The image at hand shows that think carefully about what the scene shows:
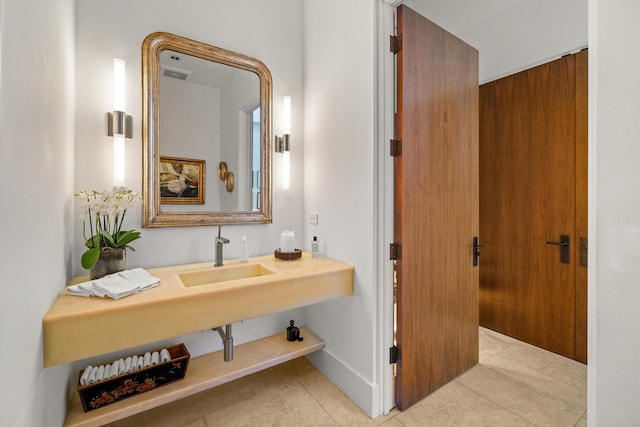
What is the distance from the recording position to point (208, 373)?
1.71 m

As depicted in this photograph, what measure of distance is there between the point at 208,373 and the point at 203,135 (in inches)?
58.4

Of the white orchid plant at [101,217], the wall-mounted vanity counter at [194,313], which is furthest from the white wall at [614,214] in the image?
the white orchid plant at [101,217]

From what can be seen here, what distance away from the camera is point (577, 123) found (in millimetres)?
2193

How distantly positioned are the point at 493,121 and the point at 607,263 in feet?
7.37

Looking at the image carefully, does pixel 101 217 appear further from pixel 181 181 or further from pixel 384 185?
pixel 384 185

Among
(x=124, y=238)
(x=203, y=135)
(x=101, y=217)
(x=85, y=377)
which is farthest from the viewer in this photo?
(x=203, y=135)

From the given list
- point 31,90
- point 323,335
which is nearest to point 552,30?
point 323,335

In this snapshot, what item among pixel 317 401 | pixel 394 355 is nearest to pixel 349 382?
pixel 317 401

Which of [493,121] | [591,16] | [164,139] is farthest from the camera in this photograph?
[493,121]

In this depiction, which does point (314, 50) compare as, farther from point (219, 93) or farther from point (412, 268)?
point (412, 268)

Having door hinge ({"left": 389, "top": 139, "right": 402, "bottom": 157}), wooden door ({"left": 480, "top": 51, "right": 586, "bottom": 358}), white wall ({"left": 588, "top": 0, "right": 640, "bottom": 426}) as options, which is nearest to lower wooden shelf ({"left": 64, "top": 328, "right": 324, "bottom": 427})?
door hinge ({"left": 389, "top": 139, "right": 402, "bottom": 157})

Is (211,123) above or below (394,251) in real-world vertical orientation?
above

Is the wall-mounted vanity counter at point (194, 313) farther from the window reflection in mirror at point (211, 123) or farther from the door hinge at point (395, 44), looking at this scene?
the door hinge at point (395, 44)

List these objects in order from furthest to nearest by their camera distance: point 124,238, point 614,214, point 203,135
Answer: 1. point 203,135
2. point 124,238
3. point 614,214
